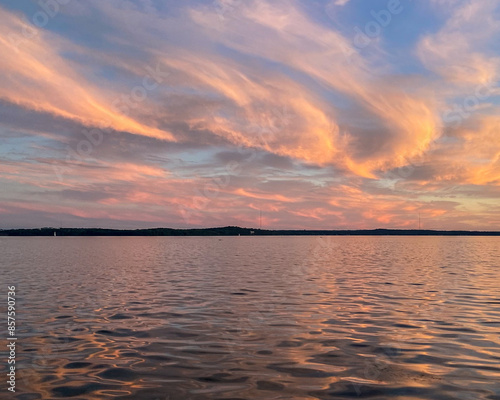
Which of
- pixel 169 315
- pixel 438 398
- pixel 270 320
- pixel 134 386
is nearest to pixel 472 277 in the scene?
pixel 270 320

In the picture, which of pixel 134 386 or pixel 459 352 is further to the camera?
pixel 459 352

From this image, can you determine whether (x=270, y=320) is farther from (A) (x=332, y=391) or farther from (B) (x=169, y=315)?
(A) (x=332, y=391)

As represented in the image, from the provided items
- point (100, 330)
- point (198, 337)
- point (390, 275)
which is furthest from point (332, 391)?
point (390, 275)

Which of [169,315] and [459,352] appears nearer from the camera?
[459,352]

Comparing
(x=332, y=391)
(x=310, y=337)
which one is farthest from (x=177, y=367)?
(x=310, y=337)

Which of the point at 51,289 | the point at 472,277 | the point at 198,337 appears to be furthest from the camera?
the point at 472,277

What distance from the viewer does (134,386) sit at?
13.1 m

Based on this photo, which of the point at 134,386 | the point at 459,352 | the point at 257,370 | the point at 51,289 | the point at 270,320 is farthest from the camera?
the point at 51,289

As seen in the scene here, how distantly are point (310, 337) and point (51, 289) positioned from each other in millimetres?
24741

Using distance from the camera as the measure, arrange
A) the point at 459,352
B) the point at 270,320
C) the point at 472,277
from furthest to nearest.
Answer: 1. the point at 472,277
2. the point at 270,320
3. the point at 459,352

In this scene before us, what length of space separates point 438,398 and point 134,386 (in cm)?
873

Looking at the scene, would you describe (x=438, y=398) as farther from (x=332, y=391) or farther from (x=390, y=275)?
(x=390, y=275)

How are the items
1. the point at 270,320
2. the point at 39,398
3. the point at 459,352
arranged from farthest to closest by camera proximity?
the point at 270,320
the point at 459,352
the point at 39,398

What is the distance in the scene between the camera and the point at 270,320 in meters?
23.1
